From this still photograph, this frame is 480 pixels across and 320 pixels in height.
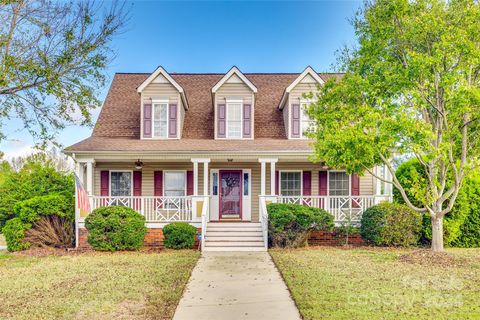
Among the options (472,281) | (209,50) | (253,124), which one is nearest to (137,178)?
(253,124)

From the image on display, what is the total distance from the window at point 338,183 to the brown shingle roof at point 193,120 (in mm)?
2253

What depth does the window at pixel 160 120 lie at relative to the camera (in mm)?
15596

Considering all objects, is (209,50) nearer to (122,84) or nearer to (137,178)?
(122,84)

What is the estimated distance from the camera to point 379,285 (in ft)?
24.4

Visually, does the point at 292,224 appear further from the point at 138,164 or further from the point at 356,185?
the point at 138,164

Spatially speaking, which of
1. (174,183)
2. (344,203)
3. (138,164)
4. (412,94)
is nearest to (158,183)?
(174,183)

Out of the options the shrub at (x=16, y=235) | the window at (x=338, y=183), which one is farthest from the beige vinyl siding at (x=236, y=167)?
the shrub at (x=16, y=235)

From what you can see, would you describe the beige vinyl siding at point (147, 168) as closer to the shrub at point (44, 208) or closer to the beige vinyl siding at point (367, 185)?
the shrub at point (44, 208)

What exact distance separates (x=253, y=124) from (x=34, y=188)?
9185 mm

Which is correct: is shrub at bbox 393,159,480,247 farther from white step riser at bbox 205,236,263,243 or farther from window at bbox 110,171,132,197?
window at bbox 110,171,132,197

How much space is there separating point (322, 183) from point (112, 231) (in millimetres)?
8516

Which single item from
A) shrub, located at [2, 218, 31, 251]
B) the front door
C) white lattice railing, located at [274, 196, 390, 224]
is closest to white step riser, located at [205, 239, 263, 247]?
white lattice railing, located at [274, 196, 390, 224]

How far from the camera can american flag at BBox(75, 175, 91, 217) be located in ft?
39.5

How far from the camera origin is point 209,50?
21.0 metres
